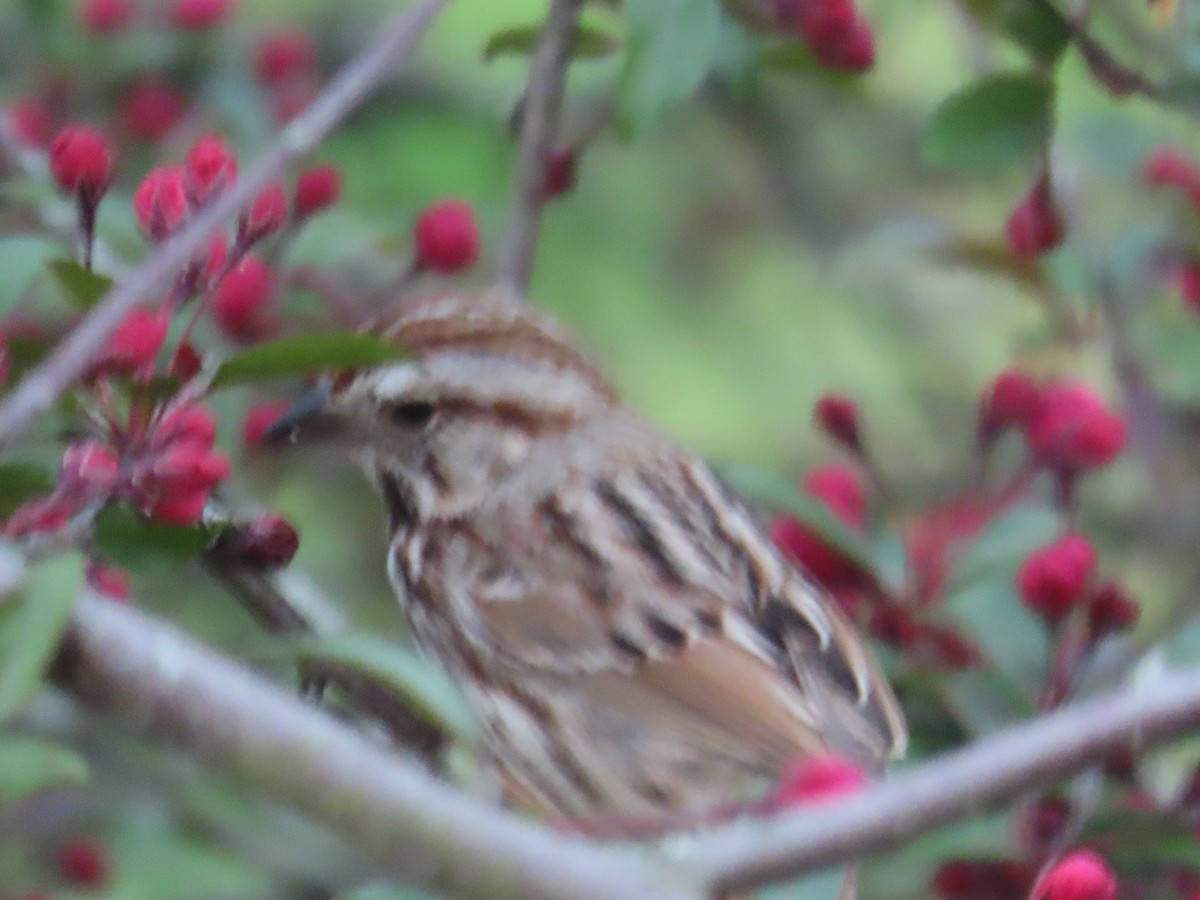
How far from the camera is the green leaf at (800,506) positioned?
3131mm

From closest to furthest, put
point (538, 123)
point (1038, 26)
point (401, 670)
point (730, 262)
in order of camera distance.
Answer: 1. point (401, 670)
2. point (1038, 26)
3. point (538, 123)
4. point (730, 262)

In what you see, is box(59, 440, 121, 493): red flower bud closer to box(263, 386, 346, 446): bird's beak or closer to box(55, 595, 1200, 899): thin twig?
box(55, 595, 1200, 899): thin twig

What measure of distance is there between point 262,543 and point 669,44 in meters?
0.98

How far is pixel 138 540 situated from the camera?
227 centimetres

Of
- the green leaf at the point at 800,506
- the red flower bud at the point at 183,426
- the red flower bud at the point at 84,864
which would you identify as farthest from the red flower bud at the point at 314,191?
→ the red flower bud at the point at 84,864

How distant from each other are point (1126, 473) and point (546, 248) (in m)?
1.70

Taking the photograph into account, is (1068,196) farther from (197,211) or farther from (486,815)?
(486,815)

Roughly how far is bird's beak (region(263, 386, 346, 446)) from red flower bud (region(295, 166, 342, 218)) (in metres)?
0.39

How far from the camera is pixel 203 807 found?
2801 mm

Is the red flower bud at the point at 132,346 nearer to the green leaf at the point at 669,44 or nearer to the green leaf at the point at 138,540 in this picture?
the green leaf at the point at 138,540

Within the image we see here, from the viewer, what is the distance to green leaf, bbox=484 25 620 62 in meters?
3.47

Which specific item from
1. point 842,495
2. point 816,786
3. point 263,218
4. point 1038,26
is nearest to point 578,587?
point 842,495

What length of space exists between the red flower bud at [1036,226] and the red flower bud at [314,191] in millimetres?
1155

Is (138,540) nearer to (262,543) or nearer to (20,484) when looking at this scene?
(20,484)
